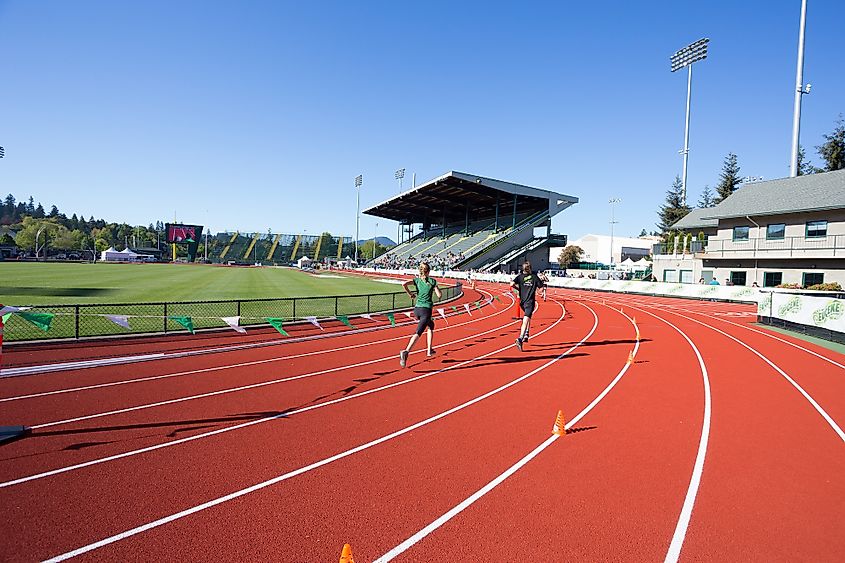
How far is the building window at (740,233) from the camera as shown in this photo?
34.8m

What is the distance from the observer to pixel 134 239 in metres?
152

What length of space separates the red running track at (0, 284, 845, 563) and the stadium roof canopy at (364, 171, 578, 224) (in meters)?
53.4

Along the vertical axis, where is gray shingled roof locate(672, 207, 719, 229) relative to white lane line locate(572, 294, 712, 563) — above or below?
above

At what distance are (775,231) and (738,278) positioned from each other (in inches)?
160

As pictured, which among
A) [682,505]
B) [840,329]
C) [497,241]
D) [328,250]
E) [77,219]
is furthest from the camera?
[77,219]

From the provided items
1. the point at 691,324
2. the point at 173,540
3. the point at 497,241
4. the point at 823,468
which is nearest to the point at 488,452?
the point at 173,540

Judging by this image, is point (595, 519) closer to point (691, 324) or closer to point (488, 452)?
point (488, 452)

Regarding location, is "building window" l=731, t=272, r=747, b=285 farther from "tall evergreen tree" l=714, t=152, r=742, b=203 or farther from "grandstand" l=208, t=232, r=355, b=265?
"grandstand" l=208, t=232, r=355, b=265

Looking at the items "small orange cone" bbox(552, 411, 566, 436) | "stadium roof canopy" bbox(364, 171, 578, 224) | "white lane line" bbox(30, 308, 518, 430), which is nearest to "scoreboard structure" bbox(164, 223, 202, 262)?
"stadium roof canopy" bbox(364, 171, 578, 224)

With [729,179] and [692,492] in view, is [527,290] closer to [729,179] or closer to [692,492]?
[692,492]

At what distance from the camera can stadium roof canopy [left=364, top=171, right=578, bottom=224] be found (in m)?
62.6

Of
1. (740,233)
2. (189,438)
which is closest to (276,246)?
(740,233)

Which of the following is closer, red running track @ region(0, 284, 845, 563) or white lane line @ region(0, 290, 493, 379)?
red running track @ region(0, 284, 845, 563)

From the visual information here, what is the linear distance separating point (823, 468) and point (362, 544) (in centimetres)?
504
